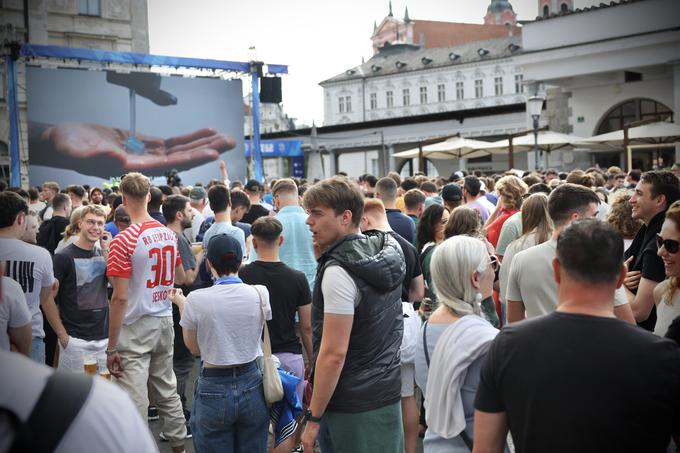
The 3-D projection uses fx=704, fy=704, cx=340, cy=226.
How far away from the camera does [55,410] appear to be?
1.37 m

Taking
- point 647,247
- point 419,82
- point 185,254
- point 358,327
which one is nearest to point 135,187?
point 185,254

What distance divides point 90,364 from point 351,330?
2671 mm

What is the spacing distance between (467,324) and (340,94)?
91466mm

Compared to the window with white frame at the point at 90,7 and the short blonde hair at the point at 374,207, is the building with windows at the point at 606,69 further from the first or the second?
the window with white frame at the point at 90,7

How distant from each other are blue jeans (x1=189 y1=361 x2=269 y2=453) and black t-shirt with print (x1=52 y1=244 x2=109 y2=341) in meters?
2.09

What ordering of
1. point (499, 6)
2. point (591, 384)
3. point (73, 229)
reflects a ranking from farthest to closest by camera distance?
1. point (499, 6)
2. point (73, 229)
3. point (591, 384)

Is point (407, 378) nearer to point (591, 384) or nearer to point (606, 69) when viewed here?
point (591, 384)

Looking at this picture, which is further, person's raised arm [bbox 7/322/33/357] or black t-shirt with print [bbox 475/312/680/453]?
person's raised arm [bbox 7/322/33/357]

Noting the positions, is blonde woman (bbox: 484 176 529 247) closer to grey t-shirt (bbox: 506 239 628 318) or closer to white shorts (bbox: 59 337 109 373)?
grey t-shirt (bbox: 506 239 628 318)

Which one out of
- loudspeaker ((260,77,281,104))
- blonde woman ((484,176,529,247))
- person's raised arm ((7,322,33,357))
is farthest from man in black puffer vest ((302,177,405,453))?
loudspeaker ((260,77,281,104))

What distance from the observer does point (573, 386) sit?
2.18 meters

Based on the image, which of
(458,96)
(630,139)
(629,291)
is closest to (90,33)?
(630,139)

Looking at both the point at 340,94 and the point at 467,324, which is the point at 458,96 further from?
the point at 467,324

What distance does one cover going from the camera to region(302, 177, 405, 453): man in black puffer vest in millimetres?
3326
